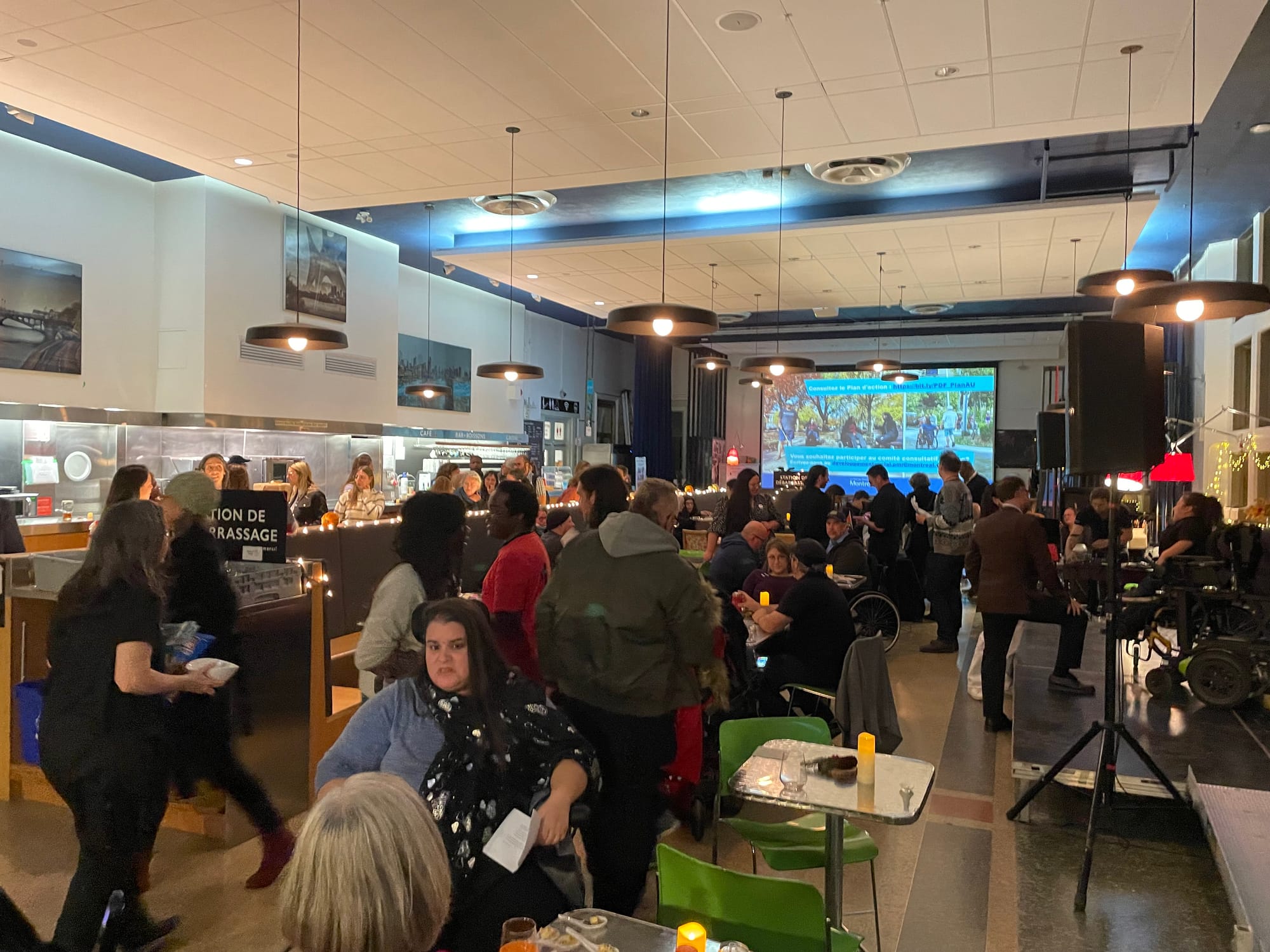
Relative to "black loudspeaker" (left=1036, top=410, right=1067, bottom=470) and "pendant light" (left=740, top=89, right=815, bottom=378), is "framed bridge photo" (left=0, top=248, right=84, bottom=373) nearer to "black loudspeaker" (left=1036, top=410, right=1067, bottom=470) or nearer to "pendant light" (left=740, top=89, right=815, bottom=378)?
"pendant light" (left=740, top=89, right=815, bottom=378)

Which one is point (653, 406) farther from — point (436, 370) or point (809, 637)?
point (809, 637)

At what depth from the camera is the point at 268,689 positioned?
3990 mm

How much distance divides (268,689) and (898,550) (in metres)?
6.86

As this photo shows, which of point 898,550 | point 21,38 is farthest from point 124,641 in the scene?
point 898,550

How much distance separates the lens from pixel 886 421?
17.8 meters

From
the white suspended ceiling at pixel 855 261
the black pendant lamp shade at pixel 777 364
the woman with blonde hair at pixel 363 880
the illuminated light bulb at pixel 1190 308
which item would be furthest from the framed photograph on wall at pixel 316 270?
the woman with blonde hair at pixel 363 880

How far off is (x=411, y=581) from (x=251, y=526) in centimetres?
160

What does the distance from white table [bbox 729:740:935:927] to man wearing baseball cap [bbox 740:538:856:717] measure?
1.71 m

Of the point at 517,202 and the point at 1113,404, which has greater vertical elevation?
the point at 517,202

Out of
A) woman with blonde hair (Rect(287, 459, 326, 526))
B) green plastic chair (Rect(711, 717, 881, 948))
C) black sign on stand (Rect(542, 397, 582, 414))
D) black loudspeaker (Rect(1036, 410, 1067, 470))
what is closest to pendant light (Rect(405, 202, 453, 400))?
black sign on stand (Rect(542, 397, 582, 414))

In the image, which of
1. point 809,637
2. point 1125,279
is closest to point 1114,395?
point 809,637

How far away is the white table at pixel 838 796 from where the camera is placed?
2.63 meters

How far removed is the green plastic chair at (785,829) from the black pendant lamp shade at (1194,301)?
280 cm

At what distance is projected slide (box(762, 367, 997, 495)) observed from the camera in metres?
17.4
